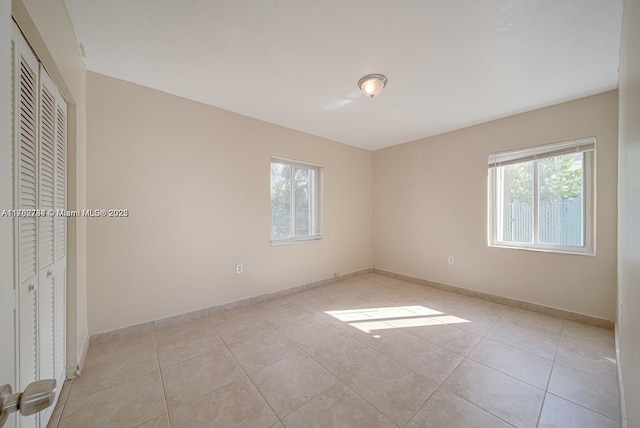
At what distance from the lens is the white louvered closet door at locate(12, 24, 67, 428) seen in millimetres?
1055

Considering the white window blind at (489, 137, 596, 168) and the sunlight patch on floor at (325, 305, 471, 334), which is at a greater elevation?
the white window blind at (489, 137, 596, 168)

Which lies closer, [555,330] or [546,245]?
[555,330]

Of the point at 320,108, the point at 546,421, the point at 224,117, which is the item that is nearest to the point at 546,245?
the point at 546,421

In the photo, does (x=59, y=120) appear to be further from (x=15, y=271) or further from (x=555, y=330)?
(x=555, y=330)

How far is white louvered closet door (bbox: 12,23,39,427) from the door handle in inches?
36.1

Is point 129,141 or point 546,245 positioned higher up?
point 129,141

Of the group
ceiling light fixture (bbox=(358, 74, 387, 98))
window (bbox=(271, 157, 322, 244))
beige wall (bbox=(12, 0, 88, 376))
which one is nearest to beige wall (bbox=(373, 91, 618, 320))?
window (bbox=(271, 157, 322, 244))

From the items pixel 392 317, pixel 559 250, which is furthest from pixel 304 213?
pixel 559 250

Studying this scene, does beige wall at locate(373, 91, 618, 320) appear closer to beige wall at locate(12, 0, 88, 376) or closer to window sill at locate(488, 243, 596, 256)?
window sill at locate(488, 243, 596, 256)

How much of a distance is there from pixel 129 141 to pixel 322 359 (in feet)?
8.82

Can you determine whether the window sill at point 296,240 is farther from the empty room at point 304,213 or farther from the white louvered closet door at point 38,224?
the white louvered closet door at point 38,224

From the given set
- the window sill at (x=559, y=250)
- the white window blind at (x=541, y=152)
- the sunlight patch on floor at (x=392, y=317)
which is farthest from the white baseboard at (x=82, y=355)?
the white window blind at (x=541, y=152)

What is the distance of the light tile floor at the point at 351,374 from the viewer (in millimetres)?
1441

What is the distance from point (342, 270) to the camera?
14.0ft
